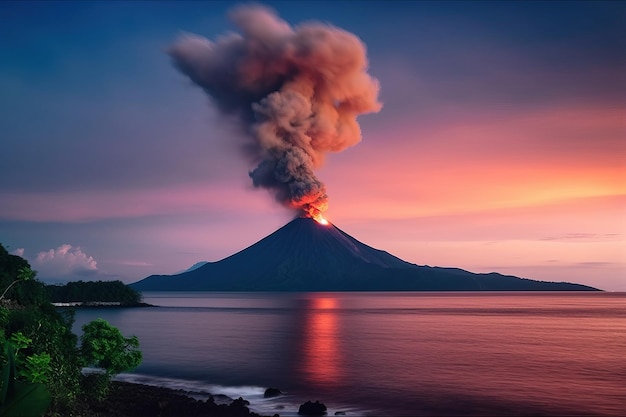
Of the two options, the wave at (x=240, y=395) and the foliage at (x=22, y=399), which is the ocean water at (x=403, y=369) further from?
the foliage at (x=22, y=399)

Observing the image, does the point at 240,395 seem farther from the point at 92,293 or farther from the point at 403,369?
the point at 92,293

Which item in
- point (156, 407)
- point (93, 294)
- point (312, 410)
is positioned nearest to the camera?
point (156, 407)

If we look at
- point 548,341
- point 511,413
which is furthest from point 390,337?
point 511,413

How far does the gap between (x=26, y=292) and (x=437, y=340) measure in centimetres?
4706

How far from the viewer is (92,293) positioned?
16362 cm

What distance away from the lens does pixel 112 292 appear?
166m

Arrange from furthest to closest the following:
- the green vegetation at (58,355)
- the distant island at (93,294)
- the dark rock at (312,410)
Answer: the distant island at (93,294) < the dark rock at (312,410) < the green vegetation at (58,355)

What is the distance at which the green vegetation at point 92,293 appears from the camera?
162125 millimetres

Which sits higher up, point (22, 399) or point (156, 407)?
point (22, 399)

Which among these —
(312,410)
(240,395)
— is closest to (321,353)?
(240,395)

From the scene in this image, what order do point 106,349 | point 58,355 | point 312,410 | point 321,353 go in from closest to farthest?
1. point 58,355
2. point 106,349
3. point 312,410
4. point 321,353

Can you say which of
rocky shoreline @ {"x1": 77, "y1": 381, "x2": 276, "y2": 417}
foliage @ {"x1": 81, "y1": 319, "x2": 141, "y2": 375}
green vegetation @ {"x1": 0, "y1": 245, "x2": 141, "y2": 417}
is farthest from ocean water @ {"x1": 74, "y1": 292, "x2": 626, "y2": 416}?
green vegetation @ {"x1": 0, "y1": 245, "x2": 141, "y2": 417}

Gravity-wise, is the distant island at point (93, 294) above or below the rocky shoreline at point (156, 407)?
above

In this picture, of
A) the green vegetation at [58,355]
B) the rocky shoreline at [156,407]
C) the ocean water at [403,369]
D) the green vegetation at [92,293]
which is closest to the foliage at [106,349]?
the green vegetation at [58,355]
